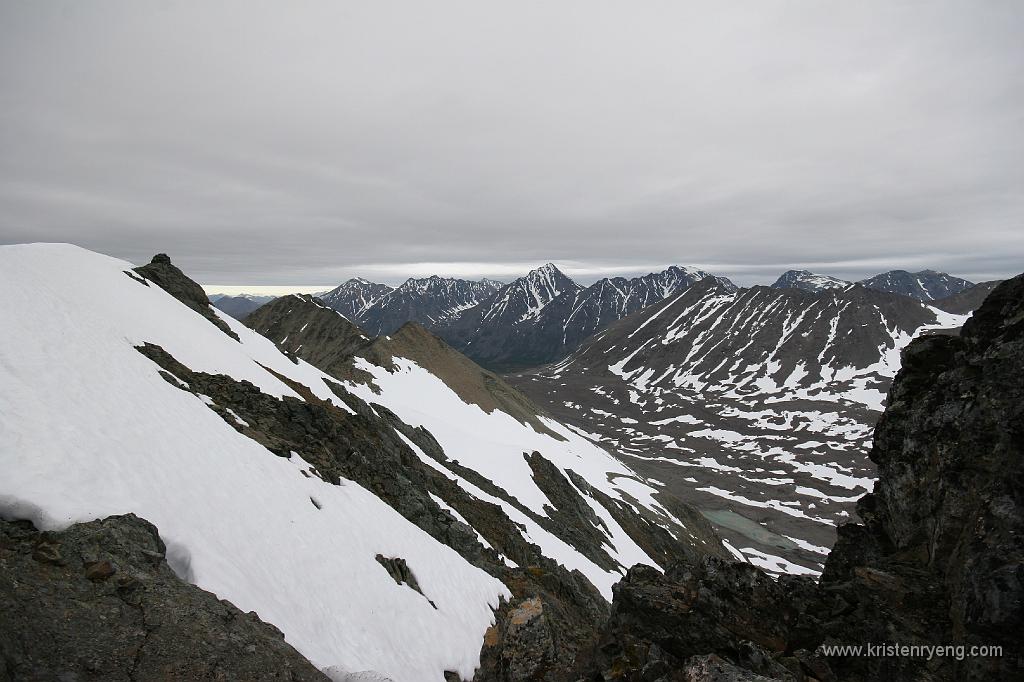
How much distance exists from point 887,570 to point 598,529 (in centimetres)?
4221

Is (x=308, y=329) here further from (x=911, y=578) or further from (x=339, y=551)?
(x=911, y=578)

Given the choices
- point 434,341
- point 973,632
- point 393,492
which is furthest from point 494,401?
point 973,632

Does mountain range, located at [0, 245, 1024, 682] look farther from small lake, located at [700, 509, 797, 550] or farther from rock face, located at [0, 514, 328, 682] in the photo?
small lake, located at [700, 509, 797, 550]

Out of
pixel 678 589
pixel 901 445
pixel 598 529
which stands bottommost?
pixel 598 529

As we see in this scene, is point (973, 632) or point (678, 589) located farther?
point (678, 589)

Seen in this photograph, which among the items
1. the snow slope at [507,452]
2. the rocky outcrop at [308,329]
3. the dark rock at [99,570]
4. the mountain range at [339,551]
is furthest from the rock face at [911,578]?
the rocky outcrop at [308,329]

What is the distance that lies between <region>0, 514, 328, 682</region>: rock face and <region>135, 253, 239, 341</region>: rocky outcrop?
34539 mm

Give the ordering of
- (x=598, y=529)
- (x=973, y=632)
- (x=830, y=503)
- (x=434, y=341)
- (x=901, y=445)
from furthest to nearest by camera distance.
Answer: (x=830, y=503) < (x=434, y=341) < (x=598, y=529) < (x=901, y=445) < (x=973, y=632)

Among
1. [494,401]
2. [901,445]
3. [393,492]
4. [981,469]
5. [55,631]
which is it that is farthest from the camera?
[494,401]

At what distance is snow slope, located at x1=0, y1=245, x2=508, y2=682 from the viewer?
1149 centimetres

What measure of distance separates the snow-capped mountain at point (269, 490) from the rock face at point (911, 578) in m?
4.06

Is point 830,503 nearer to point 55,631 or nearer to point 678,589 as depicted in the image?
point 678,589

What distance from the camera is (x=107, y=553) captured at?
9914 millimetres

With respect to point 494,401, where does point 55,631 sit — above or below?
above
